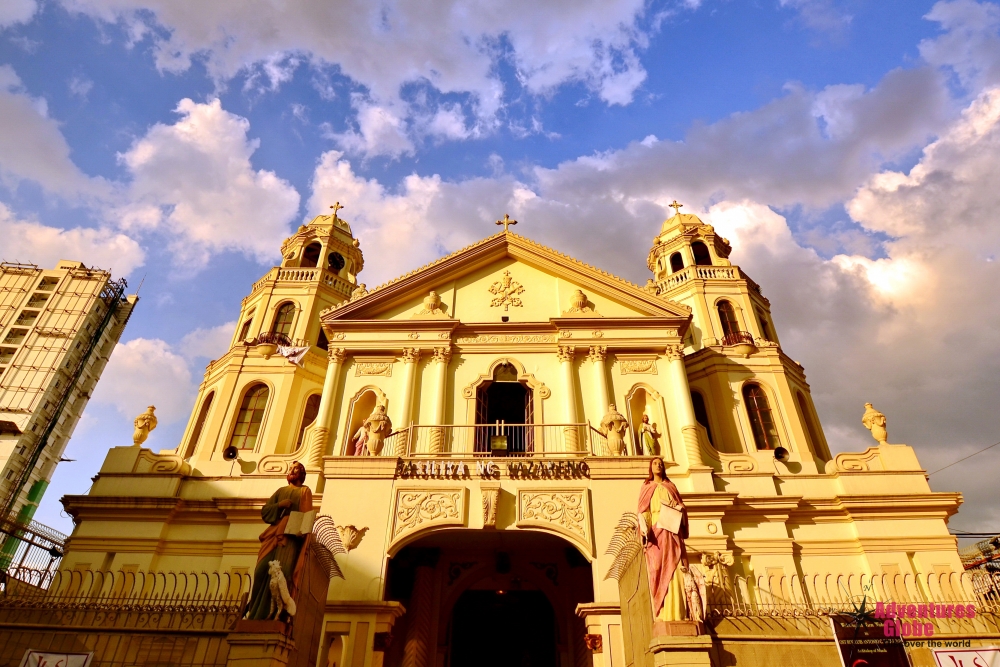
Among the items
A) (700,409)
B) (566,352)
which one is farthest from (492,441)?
(700,409)

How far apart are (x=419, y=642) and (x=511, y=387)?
26.2ft

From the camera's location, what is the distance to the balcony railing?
17781mm

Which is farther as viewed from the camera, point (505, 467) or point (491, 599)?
point (491, 599)

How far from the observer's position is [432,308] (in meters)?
21.6

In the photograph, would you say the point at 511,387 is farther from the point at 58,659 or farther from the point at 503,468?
the point at 58,659

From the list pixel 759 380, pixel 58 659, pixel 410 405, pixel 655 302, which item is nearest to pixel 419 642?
pixel 410 405

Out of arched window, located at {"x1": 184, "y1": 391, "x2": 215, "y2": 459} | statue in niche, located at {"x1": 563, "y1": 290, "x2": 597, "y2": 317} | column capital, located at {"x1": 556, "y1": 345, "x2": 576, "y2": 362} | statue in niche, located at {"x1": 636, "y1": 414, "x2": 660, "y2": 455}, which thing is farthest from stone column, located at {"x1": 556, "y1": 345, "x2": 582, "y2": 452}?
arched window, located at {"x1": 184, "y1": 391, "x2": 215, "y2": 459}

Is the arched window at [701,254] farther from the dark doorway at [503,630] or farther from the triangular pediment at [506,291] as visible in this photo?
the dark doorway at [503,630]

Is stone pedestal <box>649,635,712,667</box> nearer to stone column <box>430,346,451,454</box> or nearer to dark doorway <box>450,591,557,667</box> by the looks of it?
dark doorway <box>450,591,557,667</box>

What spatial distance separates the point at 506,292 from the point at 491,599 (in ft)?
33.1

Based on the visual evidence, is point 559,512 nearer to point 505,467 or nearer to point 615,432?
point 505,467

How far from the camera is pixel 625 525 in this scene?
1189 centimetres

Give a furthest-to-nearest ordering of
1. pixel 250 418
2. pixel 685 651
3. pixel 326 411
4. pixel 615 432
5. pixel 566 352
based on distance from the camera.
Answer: pixel 250 418 → pixel 566 352 → pixel 326 411 → pixel 615 432 → pixel 685 651

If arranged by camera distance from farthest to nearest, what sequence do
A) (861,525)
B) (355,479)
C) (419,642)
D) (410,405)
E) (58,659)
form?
(410,405), (861,525), (419,642), (355,479), (58,659)
